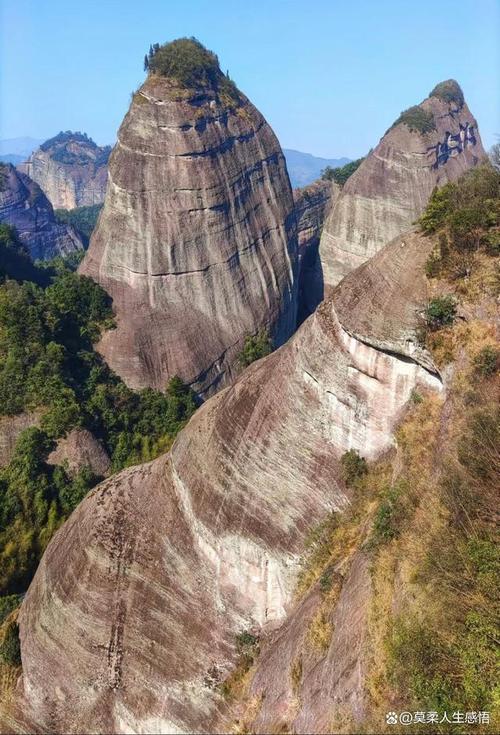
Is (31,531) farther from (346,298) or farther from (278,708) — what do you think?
(346,298)

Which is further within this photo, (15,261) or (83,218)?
(83,218)

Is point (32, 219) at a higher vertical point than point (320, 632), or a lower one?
higher

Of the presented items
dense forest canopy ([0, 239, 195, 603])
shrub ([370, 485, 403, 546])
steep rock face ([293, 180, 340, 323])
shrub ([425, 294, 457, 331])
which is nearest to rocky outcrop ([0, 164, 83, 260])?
steep rock face ([293, 180, 340, 323])

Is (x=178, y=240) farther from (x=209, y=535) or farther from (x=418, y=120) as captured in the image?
(x=418, y=120)

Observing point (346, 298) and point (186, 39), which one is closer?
point (346, 298)

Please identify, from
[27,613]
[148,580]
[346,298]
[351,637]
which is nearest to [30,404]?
[27,613]

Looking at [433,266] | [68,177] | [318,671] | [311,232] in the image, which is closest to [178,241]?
[433,266]

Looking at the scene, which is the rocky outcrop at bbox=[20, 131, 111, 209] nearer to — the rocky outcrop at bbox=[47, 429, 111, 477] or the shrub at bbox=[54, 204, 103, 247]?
the shrub at bbox=[54, 204, 103, 247]
